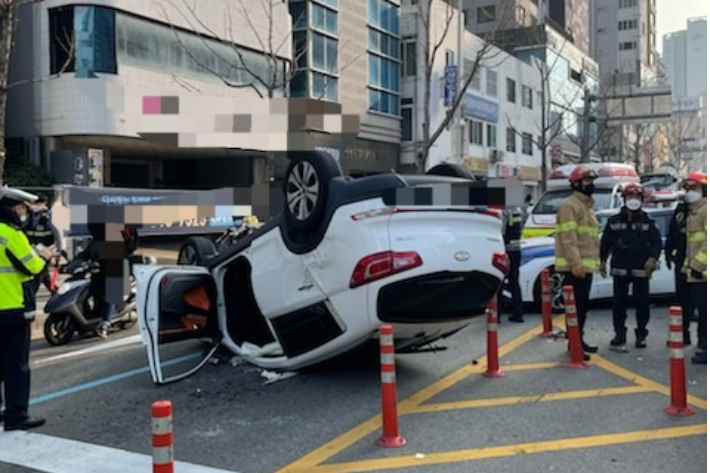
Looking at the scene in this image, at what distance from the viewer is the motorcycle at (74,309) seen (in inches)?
328

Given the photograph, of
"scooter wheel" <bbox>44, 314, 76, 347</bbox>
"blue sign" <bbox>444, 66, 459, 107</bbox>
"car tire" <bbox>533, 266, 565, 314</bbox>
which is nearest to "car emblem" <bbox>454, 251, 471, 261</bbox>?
"car tire" <bbox>533, 266, 565, 314</bbox>

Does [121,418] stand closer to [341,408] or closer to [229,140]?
[341,408]

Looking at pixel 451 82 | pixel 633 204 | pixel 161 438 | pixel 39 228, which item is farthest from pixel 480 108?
pixel 161 438

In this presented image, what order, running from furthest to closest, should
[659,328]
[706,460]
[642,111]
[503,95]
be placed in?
[503,95], [642,111], [659,328], [706,460]

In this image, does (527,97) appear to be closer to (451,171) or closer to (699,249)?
(699,249)

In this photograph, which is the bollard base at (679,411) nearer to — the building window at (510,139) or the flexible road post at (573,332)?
the flexible road post at (573,332)

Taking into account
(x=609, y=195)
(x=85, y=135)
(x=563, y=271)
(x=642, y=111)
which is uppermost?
(x=642, y=111)

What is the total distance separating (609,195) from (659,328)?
6432mm

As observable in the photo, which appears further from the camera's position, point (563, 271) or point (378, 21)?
point (378, 21)

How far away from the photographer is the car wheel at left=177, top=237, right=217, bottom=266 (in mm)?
7793

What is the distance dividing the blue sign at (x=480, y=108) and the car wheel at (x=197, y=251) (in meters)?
31.9

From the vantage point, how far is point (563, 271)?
7445mm

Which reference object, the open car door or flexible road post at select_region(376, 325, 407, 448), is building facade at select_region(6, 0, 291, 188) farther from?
flexible road post at select_region(376, 325, 407, 448)

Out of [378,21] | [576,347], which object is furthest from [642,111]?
[576,347]
